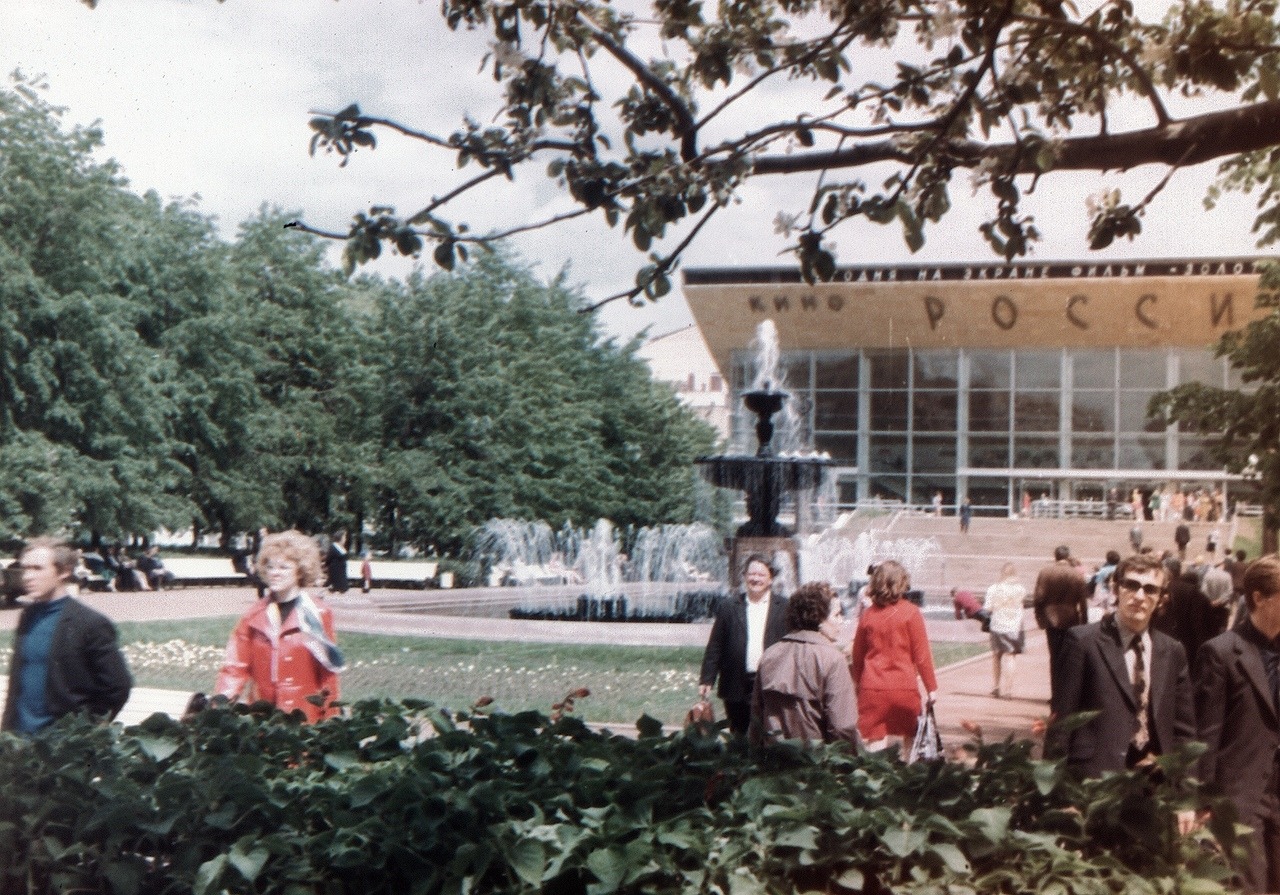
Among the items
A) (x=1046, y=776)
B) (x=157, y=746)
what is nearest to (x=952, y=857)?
(x=1046, y=776)

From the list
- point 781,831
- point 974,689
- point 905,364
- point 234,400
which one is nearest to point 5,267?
point 234,400

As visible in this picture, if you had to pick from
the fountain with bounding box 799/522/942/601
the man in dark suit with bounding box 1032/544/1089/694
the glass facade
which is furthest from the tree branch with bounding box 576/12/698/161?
the glass facade

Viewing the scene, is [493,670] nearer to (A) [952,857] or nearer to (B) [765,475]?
(B) [765,475]

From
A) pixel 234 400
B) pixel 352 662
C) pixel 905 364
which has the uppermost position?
pixel 905 364

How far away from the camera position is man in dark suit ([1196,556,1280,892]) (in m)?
5.55

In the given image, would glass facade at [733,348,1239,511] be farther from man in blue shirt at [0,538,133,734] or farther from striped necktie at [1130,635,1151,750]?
striped necktie at [1130,635,1151,750]

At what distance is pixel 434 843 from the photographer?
322 cm

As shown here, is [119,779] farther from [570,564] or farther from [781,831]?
[570,564]

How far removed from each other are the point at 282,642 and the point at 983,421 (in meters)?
58.1

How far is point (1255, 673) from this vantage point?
5.66 metres

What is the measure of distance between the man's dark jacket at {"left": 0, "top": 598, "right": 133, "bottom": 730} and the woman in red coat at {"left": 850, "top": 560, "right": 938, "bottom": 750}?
407cm

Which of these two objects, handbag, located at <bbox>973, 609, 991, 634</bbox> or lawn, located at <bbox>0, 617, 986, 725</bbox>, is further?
handbag, located at <bbox>973, 609, 991, 634</bbox>

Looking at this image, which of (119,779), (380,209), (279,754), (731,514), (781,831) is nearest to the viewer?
(781,831)

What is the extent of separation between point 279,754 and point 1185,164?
3301mm
